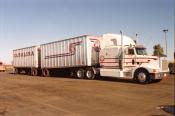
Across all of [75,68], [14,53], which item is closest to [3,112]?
[75,68]

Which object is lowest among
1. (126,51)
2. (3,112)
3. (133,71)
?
(3,112)

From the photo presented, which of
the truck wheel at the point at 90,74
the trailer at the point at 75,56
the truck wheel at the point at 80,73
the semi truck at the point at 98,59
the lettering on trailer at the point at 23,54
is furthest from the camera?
the lettering on trailer at the point at 23,54

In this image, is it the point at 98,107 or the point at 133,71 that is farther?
the point at 133,71

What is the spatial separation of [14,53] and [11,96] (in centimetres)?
2688

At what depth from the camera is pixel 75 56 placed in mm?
28312

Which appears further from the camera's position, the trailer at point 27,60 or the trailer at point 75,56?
the trailer at point 27,60

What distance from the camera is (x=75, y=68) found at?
2920 cm

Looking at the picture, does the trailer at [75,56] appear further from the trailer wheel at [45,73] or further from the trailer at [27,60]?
the trailer at [27,60]

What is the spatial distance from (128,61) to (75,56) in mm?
7059

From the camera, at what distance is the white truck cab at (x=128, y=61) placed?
21344mm

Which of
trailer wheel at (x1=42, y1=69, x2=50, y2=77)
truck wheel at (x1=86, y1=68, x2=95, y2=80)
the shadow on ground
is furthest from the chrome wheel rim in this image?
trailer wheel at (x1=42, y1=69, x2=50, y2=77)

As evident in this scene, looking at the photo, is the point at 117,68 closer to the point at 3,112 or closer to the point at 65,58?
the point at 65,58

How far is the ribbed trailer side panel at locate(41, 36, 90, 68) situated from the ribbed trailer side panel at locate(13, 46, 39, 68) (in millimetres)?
2132

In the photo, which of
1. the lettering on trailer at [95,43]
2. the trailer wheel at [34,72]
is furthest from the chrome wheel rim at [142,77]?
the trailer wheel at [34,72]
